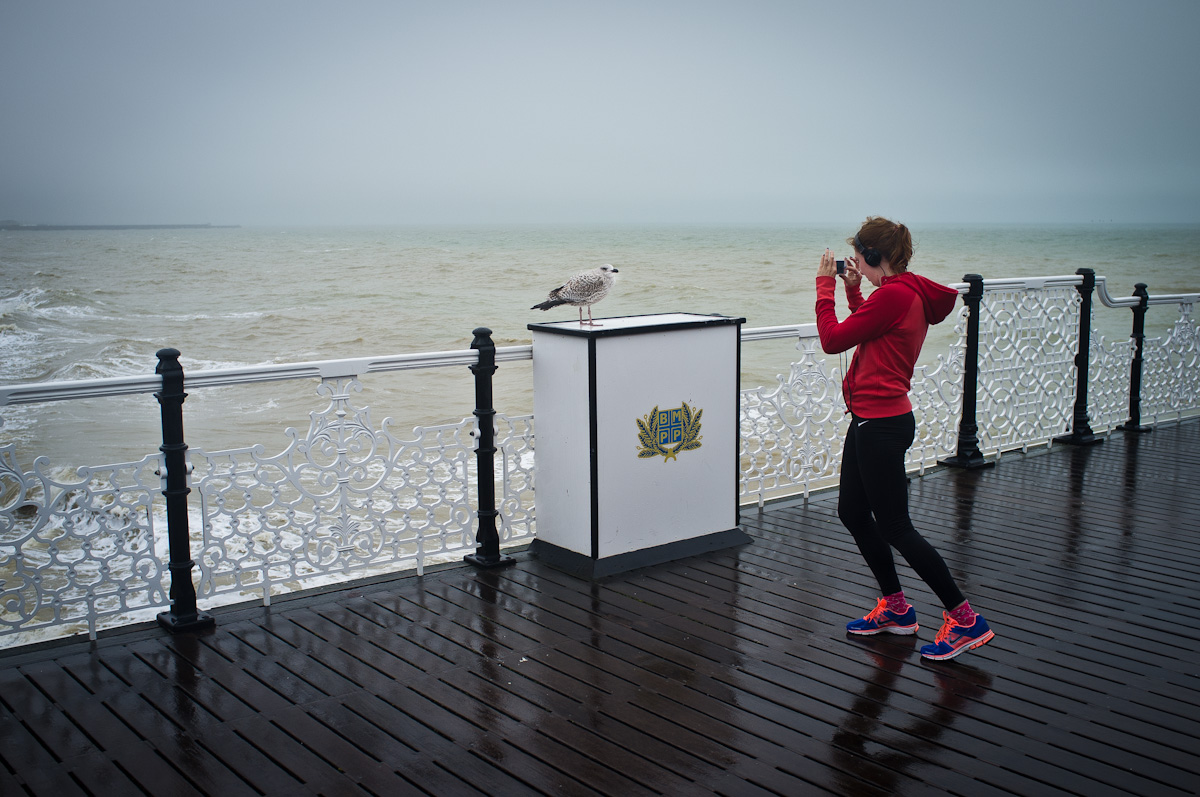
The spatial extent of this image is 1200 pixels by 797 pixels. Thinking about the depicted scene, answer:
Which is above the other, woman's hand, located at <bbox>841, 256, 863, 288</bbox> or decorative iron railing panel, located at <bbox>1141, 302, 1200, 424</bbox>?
woman's hand, located at <bbox>841, 256, 863, 288</bbox>

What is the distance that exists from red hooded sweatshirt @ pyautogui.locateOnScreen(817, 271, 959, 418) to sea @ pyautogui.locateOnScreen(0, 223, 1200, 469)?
76.9 inches

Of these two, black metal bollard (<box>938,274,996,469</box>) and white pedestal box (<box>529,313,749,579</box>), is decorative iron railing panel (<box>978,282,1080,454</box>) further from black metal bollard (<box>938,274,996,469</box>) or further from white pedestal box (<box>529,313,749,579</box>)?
white pedestal box (<box>529,313,749,579</box>)

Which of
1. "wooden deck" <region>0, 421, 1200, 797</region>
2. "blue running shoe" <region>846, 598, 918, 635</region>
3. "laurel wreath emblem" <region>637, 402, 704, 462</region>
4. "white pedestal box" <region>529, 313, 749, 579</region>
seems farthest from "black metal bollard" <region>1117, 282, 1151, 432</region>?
"blue running shoe" <region>846, 598, 918, 635</region>

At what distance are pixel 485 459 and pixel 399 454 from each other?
62cm

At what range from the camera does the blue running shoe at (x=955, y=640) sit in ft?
11.3

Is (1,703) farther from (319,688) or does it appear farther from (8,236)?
(8,236)

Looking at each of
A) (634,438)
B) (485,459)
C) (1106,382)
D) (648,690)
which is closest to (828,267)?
(634,438)

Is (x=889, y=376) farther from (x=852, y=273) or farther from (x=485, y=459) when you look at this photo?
(x=485, y=459)

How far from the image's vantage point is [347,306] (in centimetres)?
4069

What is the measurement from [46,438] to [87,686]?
46.8 ft

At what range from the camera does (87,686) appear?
10.8ft

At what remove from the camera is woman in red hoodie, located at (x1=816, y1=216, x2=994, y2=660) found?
3264 mm

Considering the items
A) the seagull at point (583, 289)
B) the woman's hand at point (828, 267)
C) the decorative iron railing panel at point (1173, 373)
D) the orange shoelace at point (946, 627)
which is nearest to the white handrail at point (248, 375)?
the seagull at point (583, 289)

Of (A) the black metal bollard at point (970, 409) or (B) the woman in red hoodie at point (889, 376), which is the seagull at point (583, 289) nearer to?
(B) the woman in red hoodie at point (889, 376)
